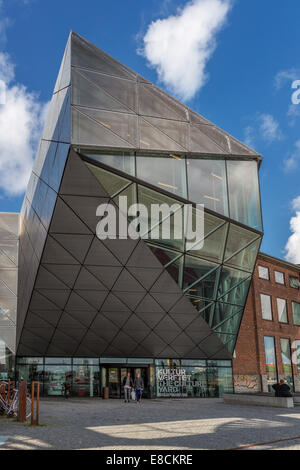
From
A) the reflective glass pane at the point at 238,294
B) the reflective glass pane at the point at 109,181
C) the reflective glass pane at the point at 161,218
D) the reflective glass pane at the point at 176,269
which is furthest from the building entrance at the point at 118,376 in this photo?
the reflective glass pane at the point at 109,181

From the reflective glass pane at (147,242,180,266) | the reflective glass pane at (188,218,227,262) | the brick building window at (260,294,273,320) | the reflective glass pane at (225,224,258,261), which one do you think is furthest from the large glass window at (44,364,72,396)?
the brick building window at (260,294,273,320)

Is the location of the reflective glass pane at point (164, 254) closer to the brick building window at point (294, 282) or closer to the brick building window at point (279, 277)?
the brick building window at point (279, 277)

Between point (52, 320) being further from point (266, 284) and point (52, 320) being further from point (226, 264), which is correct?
point (266, 284)

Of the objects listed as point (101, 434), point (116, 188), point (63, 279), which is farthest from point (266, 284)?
point (101, 434)

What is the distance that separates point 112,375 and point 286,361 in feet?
56.3

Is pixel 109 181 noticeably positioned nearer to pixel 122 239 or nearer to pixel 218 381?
pixel 122 239

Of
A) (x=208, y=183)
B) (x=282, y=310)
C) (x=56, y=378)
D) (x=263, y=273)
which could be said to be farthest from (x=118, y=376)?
(x=282, y=310)

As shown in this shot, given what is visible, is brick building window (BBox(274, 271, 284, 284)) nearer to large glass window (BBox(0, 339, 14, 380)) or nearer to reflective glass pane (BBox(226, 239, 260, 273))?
reflective glass pane (BBox(226, 239, 260, 273))

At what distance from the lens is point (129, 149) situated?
49.0 ft

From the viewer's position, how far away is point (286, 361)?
124ft

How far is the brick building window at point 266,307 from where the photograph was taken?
36878 millimetres

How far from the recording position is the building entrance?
2731 centimetres

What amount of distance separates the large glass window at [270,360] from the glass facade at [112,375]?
27.6 ft
